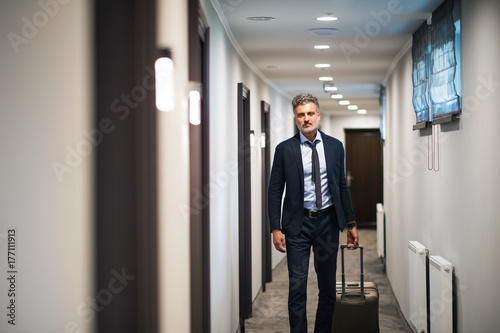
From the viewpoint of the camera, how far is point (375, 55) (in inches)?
257

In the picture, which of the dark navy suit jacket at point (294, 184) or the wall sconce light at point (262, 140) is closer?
the dark navy suit jacket at point (294, 184)

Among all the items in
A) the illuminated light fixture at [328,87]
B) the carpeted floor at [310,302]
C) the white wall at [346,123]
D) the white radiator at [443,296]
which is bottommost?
the carpeted floor at [310,302]

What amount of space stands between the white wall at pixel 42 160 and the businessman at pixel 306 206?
1.53 meters

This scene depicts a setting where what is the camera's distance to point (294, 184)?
11.8 ft

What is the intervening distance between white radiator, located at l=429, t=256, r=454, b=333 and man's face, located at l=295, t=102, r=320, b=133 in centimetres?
120

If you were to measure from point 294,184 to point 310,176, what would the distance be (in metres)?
0.10

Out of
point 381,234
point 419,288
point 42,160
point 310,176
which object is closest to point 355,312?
point 419,288

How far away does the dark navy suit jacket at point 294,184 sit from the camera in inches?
141

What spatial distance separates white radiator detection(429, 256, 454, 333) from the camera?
3.83 meters

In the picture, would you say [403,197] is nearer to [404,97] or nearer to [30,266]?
[404,97]

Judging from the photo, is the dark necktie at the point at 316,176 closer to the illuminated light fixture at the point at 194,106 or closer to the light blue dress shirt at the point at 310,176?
the light blue dress shirt at the point at 310,176

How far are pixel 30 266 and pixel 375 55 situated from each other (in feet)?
16.4

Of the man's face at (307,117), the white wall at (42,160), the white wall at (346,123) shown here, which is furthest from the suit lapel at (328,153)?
the white wall at (346,123)

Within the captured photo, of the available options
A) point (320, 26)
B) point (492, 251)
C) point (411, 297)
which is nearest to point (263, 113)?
point (320, 26)
